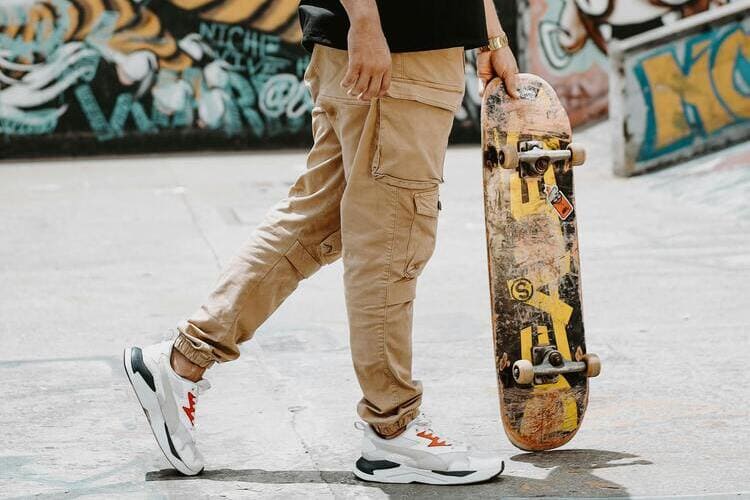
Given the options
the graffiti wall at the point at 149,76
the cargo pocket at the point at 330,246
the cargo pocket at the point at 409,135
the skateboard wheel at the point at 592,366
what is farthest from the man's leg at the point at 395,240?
the graffiti wall at the point at 149,76

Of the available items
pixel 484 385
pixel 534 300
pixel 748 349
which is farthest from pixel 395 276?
pixel 748 349

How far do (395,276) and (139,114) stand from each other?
990cm

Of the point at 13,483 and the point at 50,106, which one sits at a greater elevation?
the point at 13,483

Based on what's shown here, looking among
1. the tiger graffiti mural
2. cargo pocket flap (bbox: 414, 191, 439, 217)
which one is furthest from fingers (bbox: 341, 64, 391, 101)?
the tiger graffiti mural

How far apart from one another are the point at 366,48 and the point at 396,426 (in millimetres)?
979

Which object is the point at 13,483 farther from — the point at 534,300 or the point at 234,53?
the point at 234,53

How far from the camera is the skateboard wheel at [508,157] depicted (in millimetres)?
3268

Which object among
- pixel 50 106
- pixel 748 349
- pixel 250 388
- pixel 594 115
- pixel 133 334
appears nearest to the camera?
pixel 250 388

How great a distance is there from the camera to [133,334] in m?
4.90

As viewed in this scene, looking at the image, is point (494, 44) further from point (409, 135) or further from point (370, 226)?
point (370, 226)

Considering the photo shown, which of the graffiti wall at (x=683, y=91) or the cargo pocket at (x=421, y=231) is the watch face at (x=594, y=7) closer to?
the graffiti wall at (x=683, y=91)

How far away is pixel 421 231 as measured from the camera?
3100mm

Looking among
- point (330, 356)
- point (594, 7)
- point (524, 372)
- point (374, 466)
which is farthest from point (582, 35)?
point (374, 466)

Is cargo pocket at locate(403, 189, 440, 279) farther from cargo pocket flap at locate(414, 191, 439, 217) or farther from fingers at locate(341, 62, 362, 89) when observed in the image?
fingers at locate(341, 62, 362, 89)
